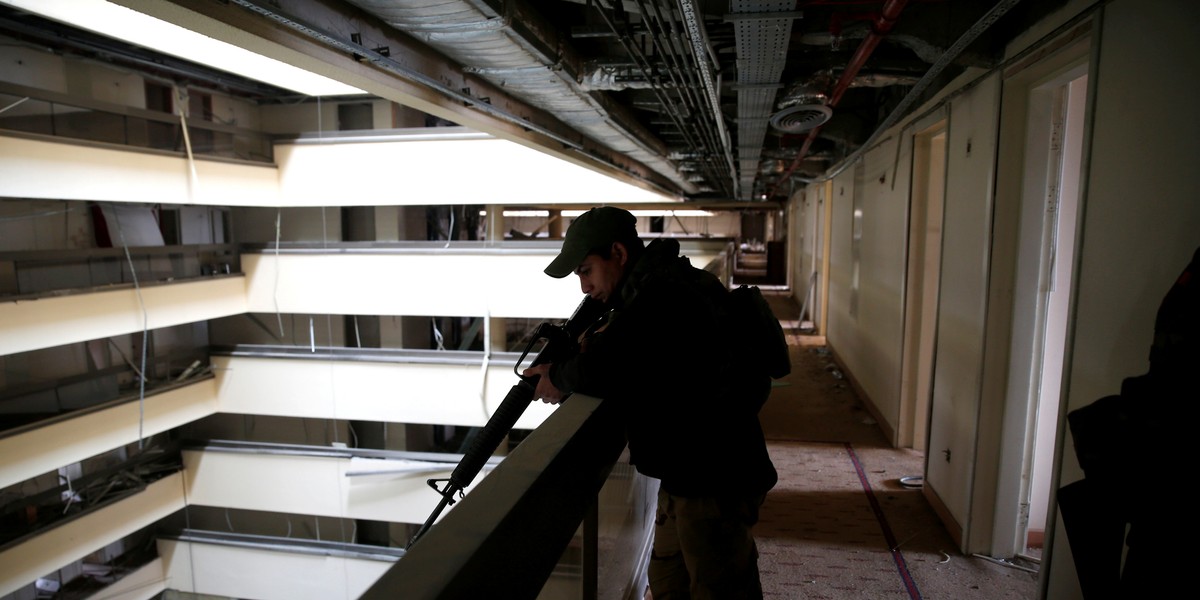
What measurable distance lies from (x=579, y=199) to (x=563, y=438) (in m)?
5.22

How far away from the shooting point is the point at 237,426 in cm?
713

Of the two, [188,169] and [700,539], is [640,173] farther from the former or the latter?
[700,539]

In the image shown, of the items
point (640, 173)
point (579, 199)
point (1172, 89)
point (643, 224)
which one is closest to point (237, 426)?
point (579, 199)

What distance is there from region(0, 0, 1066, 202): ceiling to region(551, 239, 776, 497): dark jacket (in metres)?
0.83

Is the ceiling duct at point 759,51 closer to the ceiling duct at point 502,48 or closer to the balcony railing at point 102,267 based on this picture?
the ceiling duct at point 502,48

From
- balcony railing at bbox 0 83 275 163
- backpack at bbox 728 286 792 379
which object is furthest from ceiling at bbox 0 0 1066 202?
backpack at bbox 728 286 792 379

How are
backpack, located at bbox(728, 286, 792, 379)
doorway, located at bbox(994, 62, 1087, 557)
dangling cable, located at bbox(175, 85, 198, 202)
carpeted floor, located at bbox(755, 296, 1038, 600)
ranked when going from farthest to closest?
dangling cable, located at bbox(175, 85, 198, 202)
carpeted floor, located at bbox(755, 296, 1038, 600)
doorway, located at bbox(994, 62, 1087, 557)
backpack, located at bbox(728, 286, 792, 379)

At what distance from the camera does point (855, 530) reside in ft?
9.34

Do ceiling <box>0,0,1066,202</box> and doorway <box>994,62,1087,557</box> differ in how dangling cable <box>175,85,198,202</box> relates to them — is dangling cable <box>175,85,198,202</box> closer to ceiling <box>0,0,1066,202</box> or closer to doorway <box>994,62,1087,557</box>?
ceiling <box>0,0,1066,202</box>

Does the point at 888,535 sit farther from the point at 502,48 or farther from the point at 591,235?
the point at 502,48

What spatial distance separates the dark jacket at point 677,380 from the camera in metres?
1.20

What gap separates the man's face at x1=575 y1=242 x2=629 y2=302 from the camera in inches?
56.9

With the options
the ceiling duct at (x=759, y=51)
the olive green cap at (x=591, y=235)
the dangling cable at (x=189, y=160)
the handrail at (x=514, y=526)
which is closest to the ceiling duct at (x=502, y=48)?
the ceiling duct at (x=759, y=51)

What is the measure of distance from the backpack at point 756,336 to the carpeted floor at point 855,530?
4.68 ft
